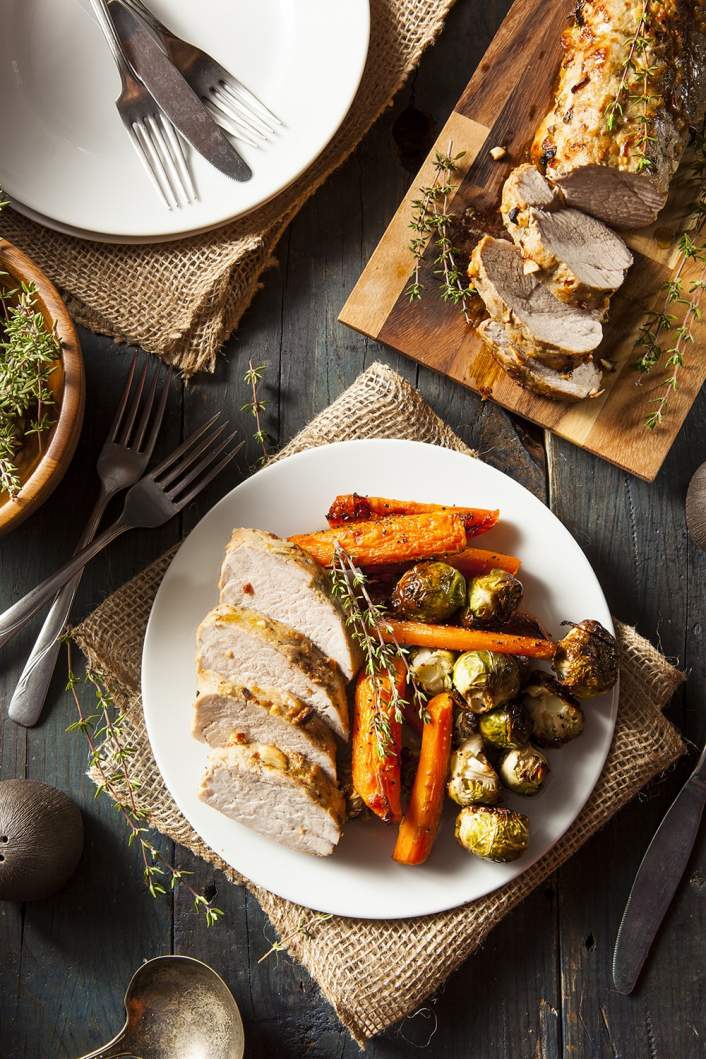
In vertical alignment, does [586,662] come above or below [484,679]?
above

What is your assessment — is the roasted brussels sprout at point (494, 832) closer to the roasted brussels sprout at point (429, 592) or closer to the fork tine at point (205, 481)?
the roasted brussels sprout at point (429, 592)

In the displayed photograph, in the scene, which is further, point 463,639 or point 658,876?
point 658,876

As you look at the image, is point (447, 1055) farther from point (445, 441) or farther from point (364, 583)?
point (445, 441)

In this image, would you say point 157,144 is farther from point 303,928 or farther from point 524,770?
point 303,928

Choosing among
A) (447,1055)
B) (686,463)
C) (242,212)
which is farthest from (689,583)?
(242,212)

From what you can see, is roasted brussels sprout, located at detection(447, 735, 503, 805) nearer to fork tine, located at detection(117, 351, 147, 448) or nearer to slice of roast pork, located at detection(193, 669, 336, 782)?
slice of roast pork, located at detection(193, 669, 336, 782)

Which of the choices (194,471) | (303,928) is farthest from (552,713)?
(194,471)

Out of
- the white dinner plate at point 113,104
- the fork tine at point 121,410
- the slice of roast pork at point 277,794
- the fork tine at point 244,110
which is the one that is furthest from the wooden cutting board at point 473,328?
the slice of roast pork at point 277,794
